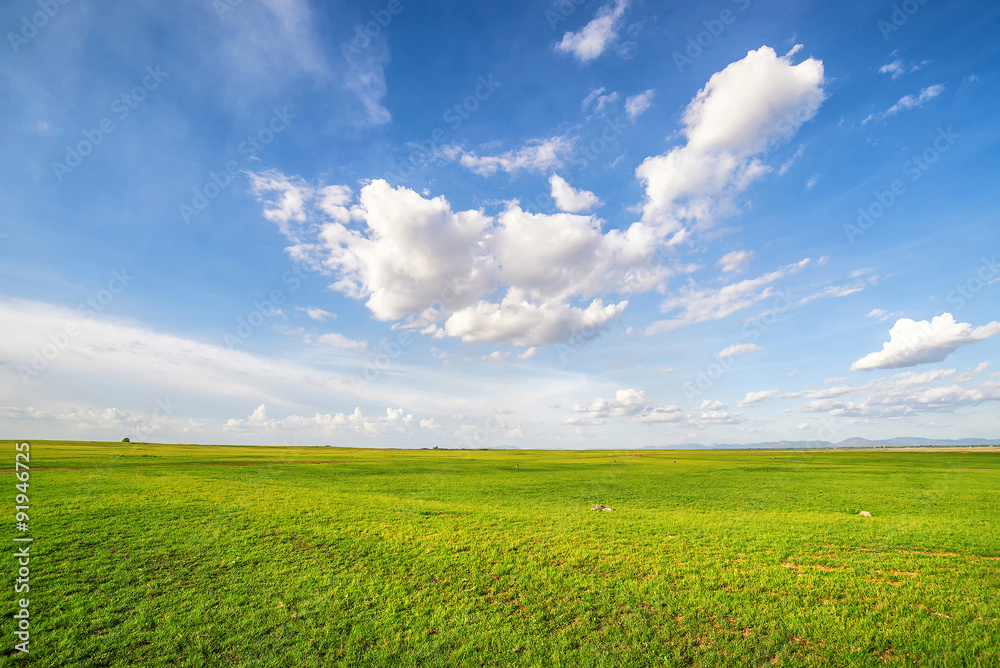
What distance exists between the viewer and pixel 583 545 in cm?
1941

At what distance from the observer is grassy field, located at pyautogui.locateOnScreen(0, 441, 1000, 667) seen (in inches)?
424

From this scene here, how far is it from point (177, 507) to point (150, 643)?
1801 centimetres

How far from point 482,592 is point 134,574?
1288 cm

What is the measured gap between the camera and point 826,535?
69.2ft

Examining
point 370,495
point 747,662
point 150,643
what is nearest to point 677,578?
point 747,662

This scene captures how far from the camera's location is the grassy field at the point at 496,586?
424 inches

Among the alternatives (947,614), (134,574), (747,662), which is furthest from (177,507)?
(947,614)

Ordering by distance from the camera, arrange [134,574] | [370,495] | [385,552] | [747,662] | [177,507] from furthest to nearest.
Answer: [370,495]
[177,507]
[385,552]
[134,574]
[747,662]

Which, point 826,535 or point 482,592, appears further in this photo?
point 826,535

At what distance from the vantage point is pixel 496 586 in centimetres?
1465

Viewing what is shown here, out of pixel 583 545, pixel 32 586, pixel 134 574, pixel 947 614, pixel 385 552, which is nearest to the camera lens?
pixel 947 614

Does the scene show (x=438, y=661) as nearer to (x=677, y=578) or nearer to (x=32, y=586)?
(x=677, y=578)

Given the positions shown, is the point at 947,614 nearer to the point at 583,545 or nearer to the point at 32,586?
the point at 583,545

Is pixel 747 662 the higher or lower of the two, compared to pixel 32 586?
lower
